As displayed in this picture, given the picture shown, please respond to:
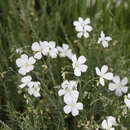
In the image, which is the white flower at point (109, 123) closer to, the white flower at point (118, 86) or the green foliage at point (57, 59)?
the green foliage at point (57, 59)

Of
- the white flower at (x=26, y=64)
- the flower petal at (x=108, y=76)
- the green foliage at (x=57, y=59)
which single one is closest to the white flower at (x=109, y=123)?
the green foliage at (x=57, y=59)

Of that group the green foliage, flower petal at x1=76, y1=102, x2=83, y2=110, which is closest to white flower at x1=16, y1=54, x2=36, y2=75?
the green foliage

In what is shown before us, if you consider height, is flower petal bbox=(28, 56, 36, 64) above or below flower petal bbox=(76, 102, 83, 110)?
above

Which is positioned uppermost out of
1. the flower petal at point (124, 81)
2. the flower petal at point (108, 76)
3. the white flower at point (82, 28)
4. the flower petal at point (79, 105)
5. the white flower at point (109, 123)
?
the white flower at point (82, 28)

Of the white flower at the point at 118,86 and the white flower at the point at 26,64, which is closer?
the white flower at the point at 26,64

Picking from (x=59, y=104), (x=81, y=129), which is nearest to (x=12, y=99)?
(x=59, y=104)

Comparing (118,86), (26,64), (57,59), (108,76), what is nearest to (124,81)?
(118,86)

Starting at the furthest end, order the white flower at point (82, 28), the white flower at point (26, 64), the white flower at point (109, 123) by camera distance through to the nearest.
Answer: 1. the white flower at point (82, 28)
2. the white flower at point (26, 64)
3. the white flower at point (109, 123)

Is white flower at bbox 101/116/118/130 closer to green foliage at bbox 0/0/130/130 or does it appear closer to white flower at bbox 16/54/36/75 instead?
green foliage at bbox 0/0/130/130
